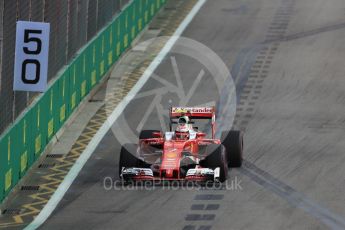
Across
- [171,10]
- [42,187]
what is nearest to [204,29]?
[171,10]

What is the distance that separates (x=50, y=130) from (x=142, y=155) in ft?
→ 14.6

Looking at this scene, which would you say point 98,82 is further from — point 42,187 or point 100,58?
point 42,187

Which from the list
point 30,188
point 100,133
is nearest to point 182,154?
point 30,188

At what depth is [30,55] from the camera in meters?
30.8

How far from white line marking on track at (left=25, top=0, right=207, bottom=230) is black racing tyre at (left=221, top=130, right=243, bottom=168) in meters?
4.03

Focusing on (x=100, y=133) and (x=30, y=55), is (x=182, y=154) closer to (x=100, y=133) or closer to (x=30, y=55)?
(x=30, y=55)

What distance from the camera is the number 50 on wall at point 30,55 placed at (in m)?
30.6

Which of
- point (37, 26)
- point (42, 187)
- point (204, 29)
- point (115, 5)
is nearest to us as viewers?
point (37, 26)

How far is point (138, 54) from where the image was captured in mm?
49844

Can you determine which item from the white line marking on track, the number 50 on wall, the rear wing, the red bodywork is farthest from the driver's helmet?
the number 50 on wall

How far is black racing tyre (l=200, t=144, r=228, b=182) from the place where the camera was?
32531mm

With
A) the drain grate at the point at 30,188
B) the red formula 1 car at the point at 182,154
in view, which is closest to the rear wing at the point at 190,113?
the red formula 1 car at the point at 182,154

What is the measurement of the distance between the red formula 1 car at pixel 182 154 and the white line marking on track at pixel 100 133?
1745 mm

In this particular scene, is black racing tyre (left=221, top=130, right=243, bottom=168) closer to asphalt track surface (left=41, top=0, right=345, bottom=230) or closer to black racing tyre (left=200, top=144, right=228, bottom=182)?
asphalt track surface (left=41, top=0, right=345, bottom=230)
